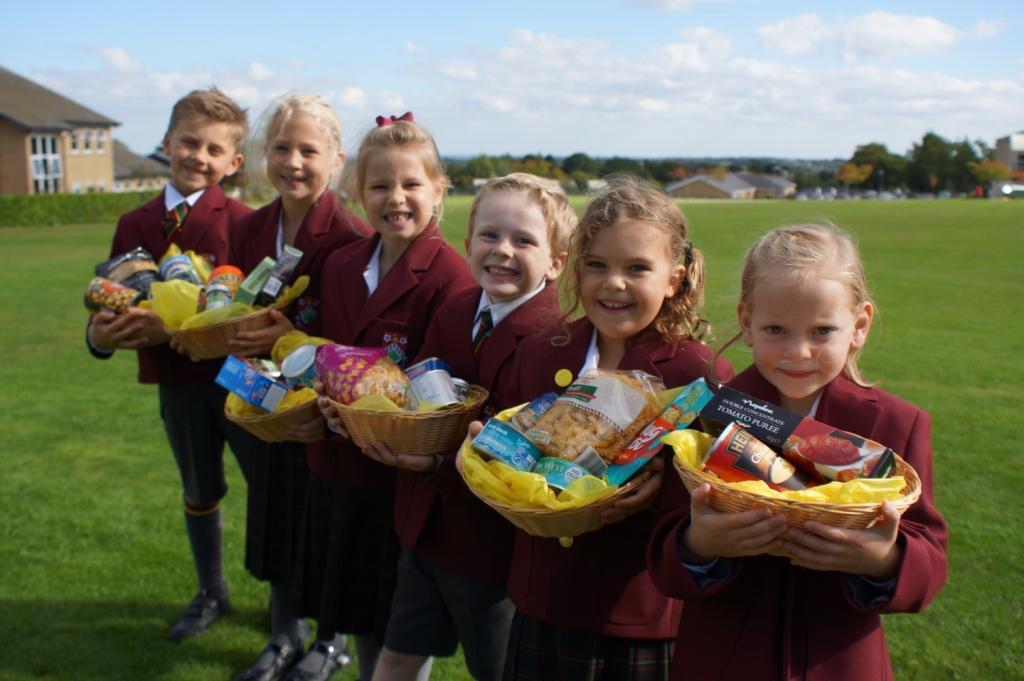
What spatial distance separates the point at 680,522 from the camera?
1.97m

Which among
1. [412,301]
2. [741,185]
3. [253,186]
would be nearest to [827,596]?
[412,301]

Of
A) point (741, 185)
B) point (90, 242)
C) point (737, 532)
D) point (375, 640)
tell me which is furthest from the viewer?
point (741, 185)

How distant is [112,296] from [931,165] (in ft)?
215

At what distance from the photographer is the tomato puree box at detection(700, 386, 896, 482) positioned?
175cm

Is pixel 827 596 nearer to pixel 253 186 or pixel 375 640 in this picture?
pixel 375 640

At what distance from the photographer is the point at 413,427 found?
2521mm

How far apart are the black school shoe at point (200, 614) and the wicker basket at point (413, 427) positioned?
1960 millimetres

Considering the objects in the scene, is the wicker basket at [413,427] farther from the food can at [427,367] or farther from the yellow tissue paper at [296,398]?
the yellow tissue paper at [296,398]

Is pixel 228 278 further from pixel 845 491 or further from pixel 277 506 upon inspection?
pixel 845 491

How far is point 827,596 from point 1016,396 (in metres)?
7.05

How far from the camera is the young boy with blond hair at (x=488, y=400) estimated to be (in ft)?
9.11

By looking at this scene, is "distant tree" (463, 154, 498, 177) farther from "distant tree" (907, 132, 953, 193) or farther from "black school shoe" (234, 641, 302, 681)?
"distant tree" (907, 132, 953, 193)

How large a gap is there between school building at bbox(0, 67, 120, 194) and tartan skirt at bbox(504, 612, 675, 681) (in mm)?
61194

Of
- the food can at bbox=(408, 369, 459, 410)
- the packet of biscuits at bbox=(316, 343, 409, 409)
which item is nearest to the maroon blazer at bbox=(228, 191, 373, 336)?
the packet of biscuits at bbox=(316, 343, 409, 409)
